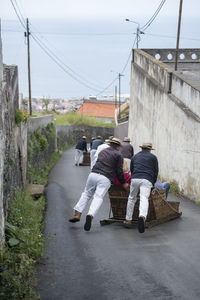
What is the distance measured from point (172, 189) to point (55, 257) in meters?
8.77

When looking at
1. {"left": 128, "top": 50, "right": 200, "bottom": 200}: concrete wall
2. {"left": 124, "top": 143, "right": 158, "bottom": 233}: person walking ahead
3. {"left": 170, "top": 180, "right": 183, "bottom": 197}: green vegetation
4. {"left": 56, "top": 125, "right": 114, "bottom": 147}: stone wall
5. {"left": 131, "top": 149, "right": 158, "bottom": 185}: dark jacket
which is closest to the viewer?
{"left": 124, "top": 143, "right": 158, "bottom": 233}: person walking ahead

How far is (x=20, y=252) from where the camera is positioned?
663cm

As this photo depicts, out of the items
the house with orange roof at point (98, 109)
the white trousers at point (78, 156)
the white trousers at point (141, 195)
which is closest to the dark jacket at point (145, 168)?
the white trousers at point (141, 195)

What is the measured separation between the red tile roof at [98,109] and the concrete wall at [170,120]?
5779cm

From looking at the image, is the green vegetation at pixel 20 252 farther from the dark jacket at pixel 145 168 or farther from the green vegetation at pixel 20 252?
the dark jacket at pixel 145 168

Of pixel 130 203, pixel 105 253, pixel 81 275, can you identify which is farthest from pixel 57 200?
pixel 81 275

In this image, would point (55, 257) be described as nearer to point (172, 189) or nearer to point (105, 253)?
point (105, 253)

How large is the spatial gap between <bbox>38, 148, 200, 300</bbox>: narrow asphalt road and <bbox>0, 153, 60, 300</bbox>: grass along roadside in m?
0.25

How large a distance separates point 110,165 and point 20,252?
2801 mm

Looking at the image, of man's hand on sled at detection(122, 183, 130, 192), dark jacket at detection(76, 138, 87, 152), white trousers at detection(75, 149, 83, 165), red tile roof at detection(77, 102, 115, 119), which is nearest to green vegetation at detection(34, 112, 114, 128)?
red tile roof at detection(77, 102, 115, 119)

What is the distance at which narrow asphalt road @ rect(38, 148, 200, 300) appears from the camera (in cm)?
556

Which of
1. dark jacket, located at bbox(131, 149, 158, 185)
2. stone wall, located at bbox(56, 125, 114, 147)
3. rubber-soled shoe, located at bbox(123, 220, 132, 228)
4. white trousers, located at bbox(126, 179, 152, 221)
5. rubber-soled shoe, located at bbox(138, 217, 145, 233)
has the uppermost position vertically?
dark jacket, located at bbox(131, 149, 158, 185)

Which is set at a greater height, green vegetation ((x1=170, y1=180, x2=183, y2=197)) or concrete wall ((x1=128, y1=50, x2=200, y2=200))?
concrete wall ((x1=128, y1=50, x2=200, y2=200))

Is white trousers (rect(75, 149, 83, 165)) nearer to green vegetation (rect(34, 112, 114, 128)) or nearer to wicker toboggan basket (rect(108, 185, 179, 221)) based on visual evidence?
wicker toboggan basket (rect(108, 185, 179, 221))
